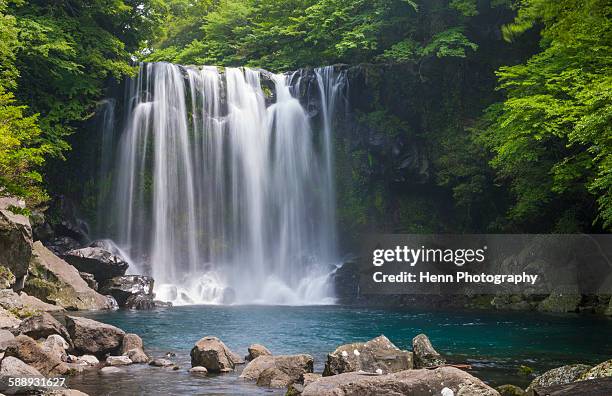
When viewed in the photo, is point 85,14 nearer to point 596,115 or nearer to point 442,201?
point 442,201

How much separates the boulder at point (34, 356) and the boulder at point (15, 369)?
0.54 meters

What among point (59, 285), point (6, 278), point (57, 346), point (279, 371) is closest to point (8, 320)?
point (57, 346)

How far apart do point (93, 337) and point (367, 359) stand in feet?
19.9

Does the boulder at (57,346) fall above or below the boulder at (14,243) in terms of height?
below

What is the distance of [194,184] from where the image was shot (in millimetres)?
32844

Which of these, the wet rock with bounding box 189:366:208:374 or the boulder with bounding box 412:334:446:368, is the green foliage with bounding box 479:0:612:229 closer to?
the boulder with bounding box 412:334:446:368

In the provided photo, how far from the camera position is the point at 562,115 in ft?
69.2

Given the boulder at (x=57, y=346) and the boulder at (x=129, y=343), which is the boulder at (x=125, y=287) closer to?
the boulder at (x=129, y=343)

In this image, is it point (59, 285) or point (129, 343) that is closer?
point (129, 343)

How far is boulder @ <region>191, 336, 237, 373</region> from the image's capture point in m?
12.2

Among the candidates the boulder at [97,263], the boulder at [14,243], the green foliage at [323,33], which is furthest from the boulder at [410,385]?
the green foliage at [323,33]

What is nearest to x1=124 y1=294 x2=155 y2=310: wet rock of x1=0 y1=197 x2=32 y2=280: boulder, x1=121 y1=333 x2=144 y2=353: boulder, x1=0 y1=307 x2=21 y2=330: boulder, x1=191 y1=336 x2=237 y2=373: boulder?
x1=0 y1=197 x2=32 y2=280: boulder

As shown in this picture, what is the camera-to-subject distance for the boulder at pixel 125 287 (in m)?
25.6

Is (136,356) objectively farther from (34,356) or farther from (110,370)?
(34,356)
